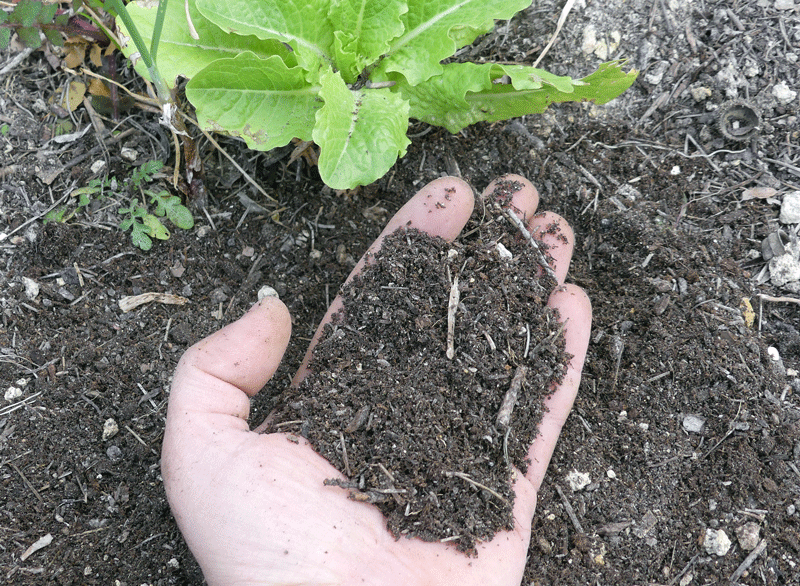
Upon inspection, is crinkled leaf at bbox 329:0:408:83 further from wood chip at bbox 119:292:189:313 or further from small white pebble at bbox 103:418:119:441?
small white pebble at bbox 103:418:119:441

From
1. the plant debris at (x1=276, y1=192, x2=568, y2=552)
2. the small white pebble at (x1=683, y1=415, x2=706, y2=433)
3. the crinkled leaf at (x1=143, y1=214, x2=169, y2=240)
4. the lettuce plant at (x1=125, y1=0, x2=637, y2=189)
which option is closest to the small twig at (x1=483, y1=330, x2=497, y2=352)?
the plant debris at (x1=276, y1=192, x2=568, y2=552)

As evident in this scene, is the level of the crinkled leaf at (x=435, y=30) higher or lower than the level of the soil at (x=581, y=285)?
higher

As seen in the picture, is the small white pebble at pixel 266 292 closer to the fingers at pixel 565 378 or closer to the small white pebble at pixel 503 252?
the small white pebble at pixel 503 252

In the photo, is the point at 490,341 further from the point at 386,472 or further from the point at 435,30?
the point at 435,30

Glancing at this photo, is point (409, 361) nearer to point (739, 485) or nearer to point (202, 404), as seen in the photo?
point (202, 404)

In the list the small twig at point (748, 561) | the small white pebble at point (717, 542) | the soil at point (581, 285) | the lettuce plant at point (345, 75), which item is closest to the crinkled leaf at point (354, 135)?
the lettuce plant at point (345, 75)

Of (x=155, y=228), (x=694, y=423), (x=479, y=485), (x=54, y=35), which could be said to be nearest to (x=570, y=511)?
(x=479, y=485)
